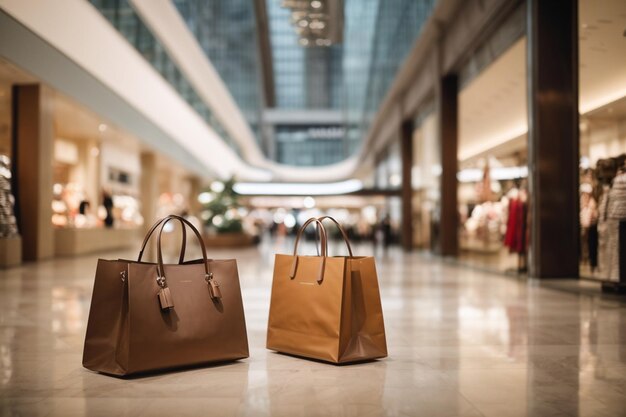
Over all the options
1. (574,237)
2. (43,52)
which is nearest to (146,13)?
(43,52)

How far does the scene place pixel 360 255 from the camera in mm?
15148

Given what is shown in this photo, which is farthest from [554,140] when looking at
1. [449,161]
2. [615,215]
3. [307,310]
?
[307,310]

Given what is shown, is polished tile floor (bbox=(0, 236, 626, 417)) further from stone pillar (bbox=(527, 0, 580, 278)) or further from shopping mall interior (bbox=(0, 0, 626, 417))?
stone pillar (bbox=(527, 0, 580, 278))

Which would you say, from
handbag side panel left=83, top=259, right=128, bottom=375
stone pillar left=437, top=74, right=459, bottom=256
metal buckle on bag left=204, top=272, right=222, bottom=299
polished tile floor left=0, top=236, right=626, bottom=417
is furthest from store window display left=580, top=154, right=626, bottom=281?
stone pillar left=437, top=74, right=459, bottom=256

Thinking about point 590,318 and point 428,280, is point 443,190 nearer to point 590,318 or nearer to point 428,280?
point 428,280

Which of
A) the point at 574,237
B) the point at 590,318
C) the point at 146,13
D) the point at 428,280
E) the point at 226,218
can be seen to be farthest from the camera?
the point at 226,218

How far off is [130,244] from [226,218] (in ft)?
17.3

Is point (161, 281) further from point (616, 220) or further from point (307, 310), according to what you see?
point (616, 220)

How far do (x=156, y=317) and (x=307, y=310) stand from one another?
1037 mm

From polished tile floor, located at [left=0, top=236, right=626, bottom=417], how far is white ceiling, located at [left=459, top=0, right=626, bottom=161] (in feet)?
14.0

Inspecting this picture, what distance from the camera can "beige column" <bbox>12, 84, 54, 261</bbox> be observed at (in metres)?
15.2

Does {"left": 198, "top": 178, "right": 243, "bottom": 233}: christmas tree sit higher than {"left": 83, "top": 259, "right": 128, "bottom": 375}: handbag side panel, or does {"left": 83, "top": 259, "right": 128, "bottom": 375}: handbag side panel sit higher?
{"left": 198, "top": 178, "right": 243, "bottom": 233}: christmas tree

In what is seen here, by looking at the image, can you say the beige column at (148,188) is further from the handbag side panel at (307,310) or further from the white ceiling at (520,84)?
the handbag side panel at (307,310)

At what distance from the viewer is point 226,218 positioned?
2964 cm
